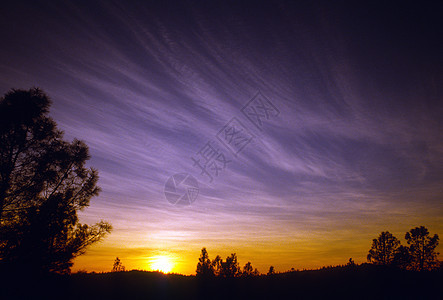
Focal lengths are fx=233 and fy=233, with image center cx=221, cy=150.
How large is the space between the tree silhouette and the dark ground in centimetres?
219

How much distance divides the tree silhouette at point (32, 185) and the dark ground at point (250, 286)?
2185 millimetres

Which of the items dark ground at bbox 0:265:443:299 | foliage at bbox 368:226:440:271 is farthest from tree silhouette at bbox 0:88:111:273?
foliage at bbox 368:226:440:271

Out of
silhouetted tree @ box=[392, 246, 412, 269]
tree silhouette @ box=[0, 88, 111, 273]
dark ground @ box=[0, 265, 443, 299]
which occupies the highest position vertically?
tree silhouette @ box=[0, 88, 111, 273]

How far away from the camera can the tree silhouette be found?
1314 centimetres

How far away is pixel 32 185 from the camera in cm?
1388

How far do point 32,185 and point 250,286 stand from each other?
1405 cm

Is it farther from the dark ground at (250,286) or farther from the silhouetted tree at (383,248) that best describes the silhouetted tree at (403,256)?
the dark ground at (250,286)

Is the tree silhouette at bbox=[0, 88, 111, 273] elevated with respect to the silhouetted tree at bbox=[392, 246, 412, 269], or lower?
elevated

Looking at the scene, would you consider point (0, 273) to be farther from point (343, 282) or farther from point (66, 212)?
point (343, 282)

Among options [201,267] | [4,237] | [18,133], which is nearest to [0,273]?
[4,237]

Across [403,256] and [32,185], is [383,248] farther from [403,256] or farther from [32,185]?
[32,185]

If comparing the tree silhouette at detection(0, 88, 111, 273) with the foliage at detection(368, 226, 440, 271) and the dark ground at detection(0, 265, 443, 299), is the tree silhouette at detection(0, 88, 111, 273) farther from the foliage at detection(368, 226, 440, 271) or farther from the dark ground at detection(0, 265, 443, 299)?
the foliage at detection(368, 226, 440, 271)

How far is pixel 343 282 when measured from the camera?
13.0m

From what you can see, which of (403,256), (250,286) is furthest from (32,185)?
(403,256)
